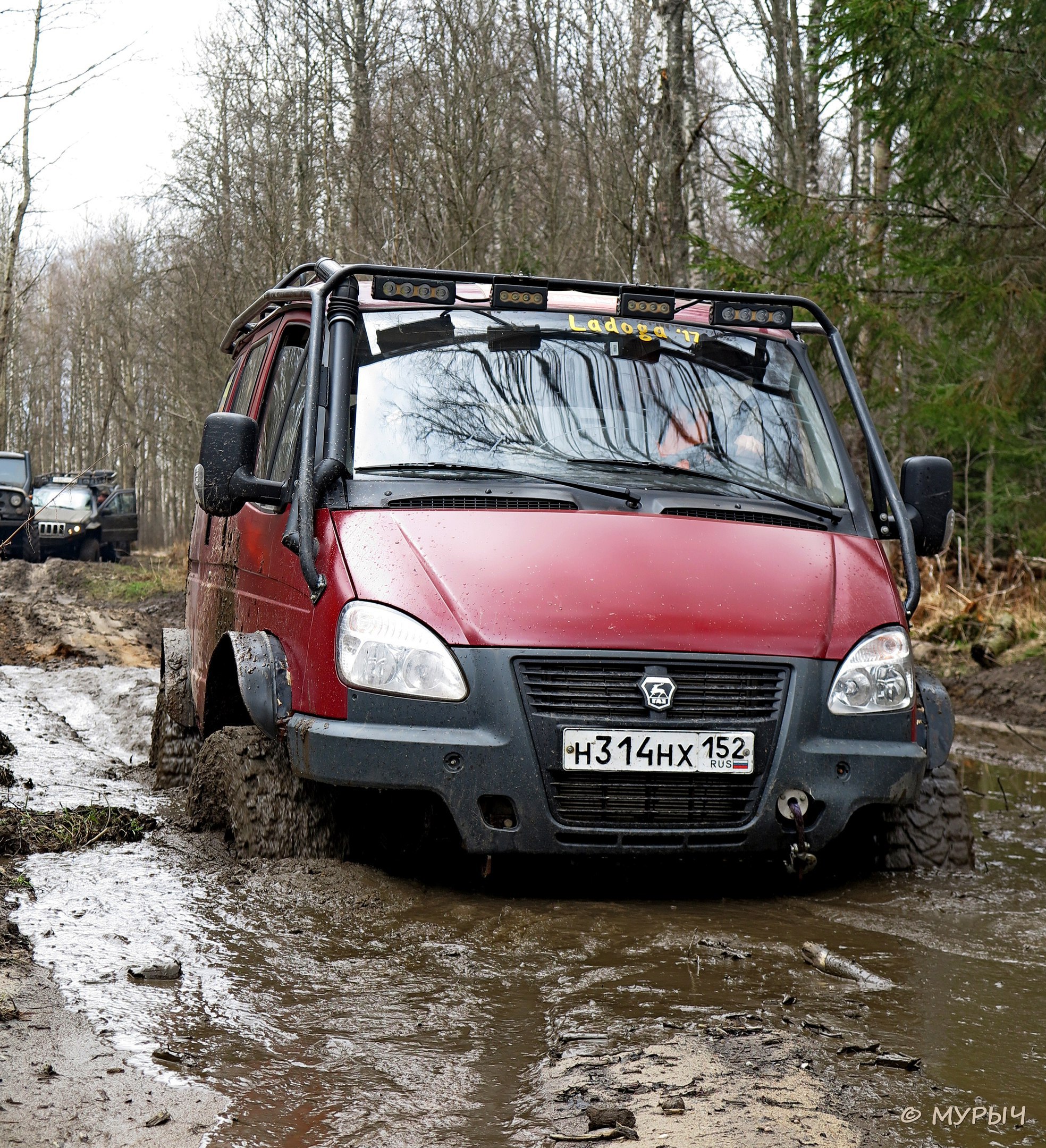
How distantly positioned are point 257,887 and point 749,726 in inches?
60.4

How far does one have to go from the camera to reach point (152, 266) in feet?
127

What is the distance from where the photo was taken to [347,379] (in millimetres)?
4406

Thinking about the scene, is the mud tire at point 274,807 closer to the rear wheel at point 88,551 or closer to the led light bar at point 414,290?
the led light bar at point 414,290

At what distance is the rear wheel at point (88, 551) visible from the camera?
→ 31438mm

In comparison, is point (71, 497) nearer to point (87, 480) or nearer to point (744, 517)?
point (87, 480)

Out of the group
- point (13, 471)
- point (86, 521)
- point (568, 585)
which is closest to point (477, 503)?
point (568, 585)

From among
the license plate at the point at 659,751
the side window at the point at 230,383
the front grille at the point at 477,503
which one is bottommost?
the license plate at the point at 659,751

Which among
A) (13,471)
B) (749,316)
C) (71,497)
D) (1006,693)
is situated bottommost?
(1006,693)

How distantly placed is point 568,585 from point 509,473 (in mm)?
595

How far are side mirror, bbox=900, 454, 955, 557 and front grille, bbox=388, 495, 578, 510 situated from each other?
4.41 ft

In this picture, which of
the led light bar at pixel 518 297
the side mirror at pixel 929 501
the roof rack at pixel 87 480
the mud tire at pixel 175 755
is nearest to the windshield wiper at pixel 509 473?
the led light bar at pixel 518 297

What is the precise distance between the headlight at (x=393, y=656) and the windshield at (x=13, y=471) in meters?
26.7

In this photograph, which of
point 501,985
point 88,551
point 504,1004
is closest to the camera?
point 504,1004

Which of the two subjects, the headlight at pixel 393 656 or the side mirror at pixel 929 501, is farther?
the side mirror at pixel 929 501
